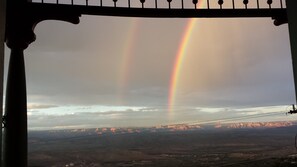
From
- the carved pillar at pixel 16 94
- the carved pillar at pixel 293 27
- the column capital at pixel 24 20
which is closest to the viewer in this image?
the carved pillar at pixel 293 27

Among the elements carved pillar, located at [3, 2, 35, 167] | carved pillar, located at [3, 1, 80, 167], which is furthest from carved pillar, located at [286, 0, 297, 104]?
carved pillar, located at [3, 2, 35, 167]

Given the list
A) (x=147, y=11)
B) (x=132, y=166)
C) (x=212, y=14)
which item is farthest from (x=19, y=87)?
(x=132, y=166)

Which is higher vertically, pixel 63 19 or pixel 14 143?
pixel 63 19

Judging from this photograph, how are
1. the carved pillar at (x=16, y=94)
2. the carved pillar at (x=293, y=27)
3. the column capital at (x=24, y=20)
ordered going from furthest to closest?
the column capital at (x=24, y=20), the carved pillar at (x=16, y=94), the carved pillar at (x=293, y=27)

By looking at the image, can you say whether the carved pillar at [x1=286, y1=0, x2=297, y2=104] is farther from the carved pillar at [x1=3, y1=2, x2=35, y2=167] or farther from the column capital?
the carved pillar at [x1=3, y1=2, x2=35, y2=167]

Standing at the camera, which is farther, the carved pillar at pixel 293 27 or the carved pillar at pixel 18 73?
the carved pillar at pixel 18 73

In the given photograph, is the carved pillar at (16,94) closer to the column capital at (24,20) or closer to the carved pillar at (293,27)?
the column capital at (24,20)

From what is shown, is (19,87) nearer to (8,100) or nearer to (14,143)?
(8,100)

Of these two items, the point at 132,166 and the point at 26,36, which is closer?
the point at 26,36

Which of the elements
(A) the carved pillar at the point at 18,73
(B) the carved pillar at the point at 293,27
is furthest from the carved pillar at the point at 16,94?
(B) the carved pillar at the point at 293,27

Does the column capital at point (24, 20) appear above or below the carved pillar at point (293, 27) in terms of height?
above

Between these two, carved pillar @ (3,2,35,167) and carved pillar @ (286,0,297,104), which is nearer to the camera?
carved pillar @ (286,0,297,104)
